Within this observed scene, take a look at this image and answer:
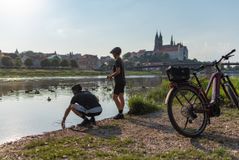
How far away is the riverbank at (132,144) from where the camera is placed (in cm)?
640

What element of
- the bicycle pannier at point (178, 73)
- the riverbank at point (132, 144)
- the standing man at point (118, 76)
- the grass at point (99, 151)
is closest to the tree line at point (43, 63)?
the standing man at point (118, 76)

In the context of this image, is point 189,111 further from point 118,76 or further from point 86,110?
point 118,76

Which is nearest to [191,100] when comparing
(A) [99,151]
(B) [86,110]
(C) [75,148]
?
(A) [99,151]

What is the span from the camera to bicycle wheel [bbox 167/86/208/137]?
7680 millimetres

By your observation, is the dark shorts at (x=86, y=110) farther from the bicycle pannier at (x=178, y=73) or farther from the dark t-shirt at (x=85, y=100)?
the bicycle pannier at (x=178, y=73)

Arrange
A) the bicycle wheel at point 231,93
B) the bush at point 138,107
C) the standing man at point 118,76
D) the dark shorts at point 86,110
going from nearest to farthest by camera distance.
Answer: the bicycle wheel at point 231,93 < the dark shorts at point 86,110 < the standing man at point 118,76 < the bush at point 138,107

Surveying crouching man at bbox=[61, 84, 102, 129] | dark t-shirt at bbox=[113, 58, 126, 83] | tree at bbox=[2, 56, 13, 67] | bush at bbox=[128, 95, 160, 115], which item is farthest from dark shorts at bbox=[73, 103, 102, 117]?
tree at bbox=[2, 56, 13, 67]

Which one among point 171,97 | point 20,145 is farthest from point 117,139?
point 20,145

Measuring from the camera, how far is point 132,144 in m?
7.30

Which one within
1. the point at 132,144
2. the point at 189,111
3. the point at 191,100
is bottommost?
the point at 132,144

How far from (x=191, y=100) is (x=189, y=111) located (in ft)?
0.73

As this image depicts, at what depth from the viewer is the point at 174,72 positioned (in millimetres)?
7637

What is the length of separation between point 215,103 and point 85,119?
3754mm

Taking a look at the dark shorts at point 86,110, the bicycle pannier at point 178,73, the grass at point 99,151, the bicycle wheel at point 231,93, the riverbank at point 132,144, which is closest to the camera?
the grass at point 99,151
